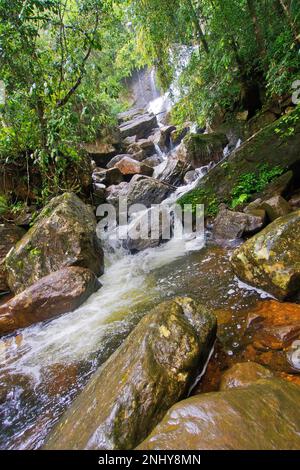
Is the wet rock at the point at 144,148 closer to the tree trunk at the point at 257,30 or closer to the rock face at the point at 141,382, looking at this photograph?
the tree trunk at the point at 257,30

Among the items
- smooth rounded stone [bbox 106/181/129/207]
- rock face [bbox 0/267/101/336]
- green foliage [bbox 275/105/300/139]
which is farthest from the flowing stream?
smooth rounded stone [bbox 106/181/129/207]

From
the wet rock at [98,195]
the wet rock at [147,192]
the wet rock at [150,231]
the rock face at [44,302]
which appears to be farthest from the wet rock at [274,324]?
the wet rock at [98,195]

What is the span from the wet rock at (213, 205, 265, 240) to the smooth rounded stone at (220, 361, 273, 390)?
3.27 meters

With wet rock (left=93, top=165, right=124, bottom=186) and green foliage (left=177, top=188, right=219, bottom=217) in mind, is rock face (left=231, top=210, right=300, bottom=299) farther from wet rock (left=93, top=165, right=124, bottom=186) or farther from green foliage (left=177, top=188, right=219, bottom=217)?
wet rock (left=93, top=165, right=124, bottom=186)

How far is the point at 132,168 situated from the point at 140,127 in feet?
24.4

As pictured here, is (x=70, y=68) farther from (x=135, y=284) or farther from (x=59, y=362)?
(x=59, y=362)

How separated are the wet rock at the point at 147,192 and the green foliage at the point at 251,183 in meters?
2.78

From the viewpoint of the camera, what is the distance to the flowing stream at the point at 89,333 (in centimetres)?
264

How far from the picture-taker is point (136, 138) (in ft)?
54.7

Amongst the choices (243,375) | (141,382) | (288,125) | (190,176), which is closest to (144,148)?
(190,176)

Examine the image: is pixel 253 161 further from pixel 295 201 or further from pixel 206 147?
pixel 206 147

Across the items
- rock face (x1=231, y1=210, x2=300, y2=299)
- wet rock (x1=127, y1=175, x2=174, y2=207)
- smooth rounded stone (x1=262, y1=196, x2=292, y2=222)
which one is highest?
wet rock (x1=127, y1=175, x2=174, y2=207)

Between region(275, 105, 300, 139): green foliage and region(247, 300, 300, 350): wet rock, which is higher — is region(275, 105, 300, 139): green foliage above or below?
above

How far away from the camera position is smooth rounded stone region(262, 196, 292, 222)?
5.01 metres
